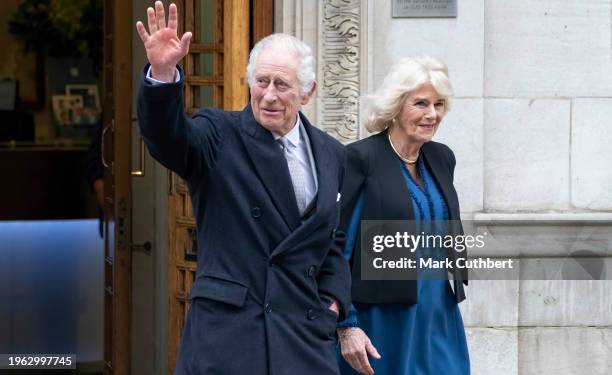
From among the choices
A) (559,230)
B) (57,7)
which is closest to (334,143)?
(559,230)

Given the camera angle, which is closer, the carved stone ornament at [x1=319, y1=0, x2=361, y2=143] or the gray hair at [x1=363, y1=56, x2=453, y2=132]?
the gray hair at [x1=363, y1=56, x2=453, y2=132]

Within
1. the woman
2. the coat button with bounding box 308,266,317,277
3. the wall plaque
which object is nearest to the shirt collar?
the coat button with bounding box 308,266,317,277

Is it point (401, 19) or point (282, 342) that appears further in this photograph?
point (401, 19)

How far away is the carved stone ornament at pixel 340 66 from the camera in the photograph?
7.20 metres

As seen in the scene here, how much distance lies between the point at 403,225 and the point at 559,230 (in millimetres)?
2417

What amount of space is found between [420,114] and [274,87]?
1.26m

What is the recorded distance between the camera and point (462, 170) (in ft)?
24.3

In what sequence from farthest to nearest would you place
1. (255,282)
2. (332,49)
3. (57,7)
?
(57,7) < (332,49) < (255,282)

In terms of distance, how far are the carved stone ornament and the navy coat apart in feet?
9.22

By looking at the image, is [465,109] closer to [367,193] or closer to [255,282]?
[367,193]

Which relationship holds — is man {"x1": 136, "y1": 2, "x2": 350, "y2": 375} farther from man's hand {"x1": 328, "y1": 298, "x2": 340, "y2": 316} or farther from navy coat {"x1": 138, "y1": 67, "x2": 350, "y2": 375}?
man's hand {"x1": 328, "y1": 298, "x2": 340, "y2": 316}

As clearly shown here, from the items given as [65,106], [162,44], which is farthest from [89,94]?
[162,44]

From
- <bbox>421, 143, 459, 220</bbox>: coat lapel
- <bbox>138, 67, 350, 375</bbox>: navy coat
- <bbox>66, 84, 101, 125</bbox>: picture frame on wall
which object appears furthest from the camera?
<bbox>66, 84, 101, 125</bbox>: picture frame on wall

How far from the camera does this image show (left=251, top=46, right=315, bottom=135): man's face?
14.3ft
